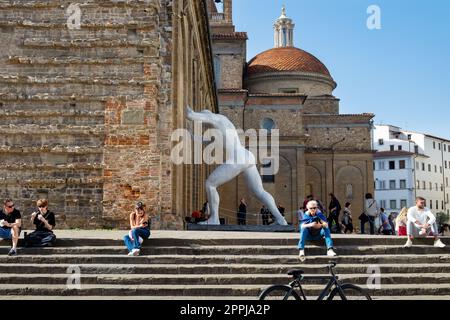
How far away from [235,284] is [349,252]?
2671mm

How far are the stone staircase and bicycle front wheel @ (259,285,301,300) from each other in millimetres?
2191

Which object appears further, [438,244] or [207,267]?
[438,244]

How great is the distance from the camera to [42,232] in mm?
12031

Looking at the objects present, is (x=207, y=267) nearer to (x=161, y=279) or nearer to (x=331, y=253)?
(x=161, y=279)

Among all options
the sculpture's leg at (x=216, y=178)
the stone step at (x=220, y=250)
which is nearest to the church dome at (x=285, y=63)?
the sculpture's leg at (x=216, y=178)

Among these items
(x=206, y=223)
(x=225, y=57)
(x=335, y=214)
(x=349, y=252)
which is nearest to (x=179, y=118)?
(x=206, y=223)

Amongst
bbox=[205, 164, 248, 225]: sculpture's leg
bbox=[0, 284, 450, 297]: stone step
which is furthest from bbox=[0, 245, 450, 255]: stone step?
bbox=[205, 164, 248, 225]: sculpture's leg

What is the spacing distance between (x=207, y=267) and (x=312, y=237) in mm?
2365

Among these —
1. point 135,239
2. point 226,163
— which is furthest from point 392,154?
point 135,239

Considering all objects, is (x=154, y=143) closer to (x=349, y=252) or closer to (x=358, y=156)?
(x=349, y=252)

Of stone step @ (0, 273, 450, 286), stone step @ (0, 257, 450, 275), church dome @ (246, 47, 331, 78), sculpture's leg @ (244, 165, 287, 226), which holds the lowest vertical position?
stone step @ (0, 273, 450, 286)

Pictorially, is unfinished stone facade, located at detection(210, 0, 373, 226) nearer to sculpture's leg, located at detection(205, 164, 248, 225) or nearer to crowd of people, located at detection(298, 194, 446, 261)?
sculpture's leg, located at detection(205, 164, 248, 225)

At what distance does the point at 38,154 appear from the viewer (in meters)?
17.7

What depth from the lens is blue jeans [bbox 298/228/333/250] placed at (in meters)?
11.5
